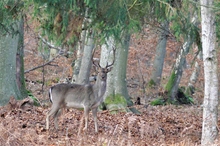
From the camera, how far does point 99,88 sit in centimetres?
1271

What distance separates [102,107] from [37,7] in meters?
5.23

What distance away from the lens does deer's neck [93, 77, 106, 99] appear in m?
12.6

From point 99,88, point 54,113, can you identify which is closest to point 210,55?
point 99,88

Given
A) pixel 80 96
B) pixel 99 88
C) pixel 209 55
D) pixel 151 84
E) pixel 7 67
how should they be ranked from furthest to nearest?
1. pixel 151 84
2. pixel 7 67
3. pixel 99 88
4. pixel 80 96
5. pixel 209 55

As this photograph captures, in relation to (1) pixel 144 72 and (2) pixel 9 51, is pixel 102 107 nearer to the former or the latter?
(2) pixel 9 51

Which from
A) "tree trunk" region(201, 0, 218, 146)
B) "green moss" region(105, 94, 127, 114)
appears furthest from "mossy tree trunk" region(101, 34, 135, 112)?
"tree trunk" region(201, 0, 218, 146)

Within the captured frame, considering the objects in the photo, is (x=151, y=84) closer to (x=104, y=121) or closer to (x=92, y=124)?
(x=104, y=121)

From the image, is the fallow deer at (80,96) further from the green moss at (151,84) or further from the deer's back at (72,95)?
the green moss at (151,84)

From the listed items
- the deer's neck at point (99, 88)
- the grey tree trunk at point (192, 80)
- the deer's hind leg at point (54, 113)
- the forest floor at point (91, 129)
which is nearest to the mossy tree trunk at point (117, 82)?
the forest floor at point (91, 129)

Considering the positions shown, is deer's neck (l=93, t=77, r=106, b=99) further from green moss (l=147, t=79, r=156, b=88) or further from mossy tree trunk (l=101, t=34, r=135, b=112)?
green moss (l=147, t=79, r=156, b=88)

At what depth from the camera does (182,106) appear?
823 inches

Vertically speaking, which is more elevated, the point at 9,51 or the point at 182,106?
the point at 9,51

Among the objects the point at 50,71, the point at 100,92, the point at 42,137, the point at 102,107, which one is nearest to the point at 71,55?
the point at 50,71

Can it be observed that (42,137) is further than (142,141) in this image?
No
